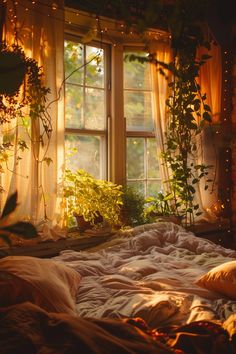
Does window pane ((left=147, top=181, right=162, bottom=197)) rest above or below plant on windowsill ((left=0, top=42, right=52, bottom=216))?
below

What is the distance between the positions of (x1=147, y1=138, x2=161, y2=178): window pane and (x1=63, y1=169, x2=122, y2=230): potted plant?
745mm

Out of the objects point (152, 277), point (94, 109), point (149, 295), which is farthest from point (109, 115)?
point (149, 295)

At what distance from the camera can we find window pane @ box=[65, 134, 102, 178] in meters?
3.61

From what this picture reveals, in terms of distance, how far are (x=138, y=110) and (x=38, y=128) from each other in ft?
4.30

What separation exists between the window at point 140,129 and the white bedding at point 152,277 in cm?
91

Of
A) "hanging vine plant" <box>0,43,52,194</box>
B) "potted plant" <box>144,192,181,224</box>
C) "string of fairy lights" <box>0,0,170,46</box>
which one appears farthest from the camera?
"potted plant" <box>144,192,181,224</box>

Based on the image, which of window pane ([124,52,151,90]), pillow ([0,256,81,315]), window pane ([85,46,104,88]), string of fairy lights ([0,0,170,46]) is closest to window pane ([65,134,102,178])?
window pane ([85,46,104,88])

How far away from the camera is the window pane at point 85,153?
3.61m

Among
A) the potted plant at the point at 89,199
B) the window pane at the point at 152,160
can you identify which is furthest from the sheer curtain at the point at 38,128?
the window pane at the point at 152,160

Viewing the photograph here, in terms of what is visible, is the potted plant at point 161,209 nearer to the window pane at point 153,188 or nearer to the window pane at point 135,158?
Result: the window pane at point 153,188

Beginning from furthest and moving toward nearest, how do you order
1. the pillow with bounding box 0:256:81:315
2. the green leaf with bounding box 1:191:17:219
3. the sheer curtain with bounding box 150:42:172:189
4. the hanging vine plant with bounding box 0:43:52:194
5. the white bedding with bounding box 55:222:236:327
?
the sheer curtain with bounding box 150:42:172:189
the hanging vine plant with bounding box 0:43:52:194
the white bedding with bounding box 55:222:236:327
the pillow with bounding box 0:256:81:315
the green leaf with bounding box 1:191:17:219

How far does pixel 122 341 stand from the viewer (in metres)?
1.15

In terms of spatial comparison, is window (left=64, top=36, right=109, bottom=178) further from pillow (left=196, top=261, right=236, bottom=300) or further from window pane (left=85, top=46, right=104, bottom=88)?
pillow (left=196, top=261, right=236, bottom=300)

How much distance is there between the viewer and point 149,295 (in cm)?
193
